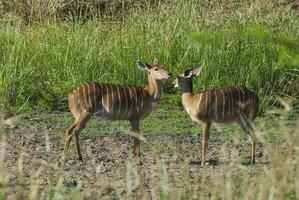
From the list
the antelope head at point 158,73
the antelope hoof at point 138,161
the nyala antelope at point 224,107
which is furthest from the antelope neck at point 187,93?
the antelope hoof at point 138,161

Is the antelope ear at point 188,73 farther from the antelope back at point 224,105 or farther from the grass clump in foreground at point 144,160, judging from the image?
the grass clump in foreground at point 144,160

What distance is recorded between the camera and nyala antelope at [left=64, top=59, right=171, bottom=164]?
6.79 meters

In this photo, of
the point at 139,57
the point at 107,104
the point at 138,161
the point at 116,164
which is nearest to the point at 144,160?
the point at 138,161

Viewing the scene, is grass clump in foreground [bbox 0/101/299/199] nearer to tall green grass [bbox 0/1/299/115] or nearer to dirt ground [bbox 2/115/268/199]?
dirt ground [bbox 2/115/268/199]

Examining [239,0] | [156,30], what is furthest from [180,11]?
[239,0]

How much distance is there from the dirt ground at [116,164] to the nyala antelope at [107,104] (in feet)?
0.71

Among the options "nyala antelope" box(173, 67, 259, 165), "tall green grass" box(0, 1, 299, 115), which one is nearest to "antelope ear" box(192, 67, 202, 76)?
"nyala antelope" box(173, 67, 259, 165)

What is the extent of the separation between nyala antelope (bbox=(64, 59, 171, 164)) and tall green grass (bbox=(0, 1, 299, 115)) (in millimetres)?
1882

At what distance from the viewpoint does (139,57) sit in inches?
381

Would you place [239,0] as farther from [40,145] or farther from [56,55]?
[40,145]

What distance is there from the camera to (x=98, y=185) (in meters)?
5.70

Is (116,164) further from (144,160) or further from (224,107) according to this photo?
(224,107)

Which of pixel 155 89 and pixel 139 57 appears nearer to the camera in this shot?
pixel 155 89

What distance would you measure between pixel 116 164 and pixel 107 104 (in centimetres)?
48
